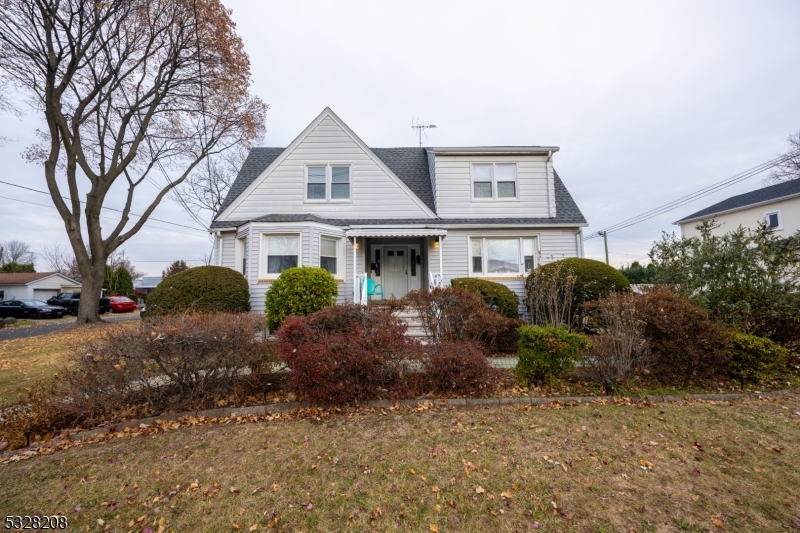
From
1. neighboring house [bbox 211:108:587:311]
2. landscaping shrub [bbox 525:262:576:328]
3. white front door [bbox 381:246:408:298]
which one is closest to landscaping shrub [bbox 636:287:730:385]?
landscaping shrub [bbox 525:262:576:328]

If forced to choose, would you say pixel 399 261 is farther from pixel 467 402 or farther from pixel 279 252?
pixel 467 402

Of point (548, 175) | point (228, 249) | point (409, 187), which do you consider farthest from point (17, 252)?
point (548, 175)

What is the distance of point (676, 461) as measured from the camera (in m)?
3.34

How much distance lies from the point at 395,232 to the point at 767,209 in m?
26.2

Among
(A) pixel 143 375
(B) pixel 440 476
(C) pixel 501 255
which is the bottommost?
(B) pixel 440 476

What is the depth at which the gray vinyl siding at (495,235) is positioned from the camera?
480 inches

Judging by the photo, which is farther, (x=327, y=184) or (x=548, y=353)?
(x=327, y=184)

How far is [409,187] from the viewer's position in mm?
13555

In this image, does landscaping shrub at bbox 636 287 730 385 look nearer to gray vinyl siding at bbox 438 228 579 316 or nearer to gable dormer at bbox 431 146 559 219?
gray vinyl siding at bbox 438 228 579 316

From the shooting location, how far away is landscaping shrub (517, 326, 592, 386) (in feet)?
17.5

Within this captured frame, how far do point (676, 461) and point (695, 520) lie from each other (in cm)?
94

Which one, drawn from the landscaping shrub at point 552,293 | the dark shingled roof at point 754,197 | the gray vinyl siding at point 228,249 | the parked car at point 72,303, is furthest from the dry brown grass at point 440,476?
the parked car at point 72,303

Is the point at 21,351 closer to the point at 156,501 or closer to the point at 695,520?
the point at 156,501

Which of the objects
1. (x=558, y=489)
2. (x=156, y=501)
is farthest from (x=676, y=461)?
(x=156, y=501)
